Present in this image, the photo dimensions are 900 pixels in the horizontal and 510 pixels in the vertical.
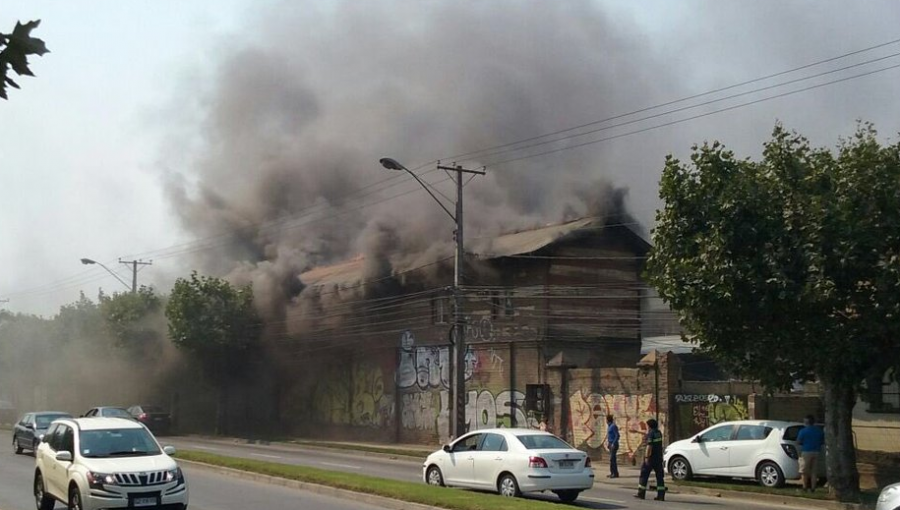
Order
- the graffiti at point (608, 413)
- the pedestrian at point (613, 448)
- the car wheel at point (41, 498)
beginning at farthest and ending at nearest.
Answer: the graffiti at point (608, 413) < the pedestrian at point (613, 448) < the car wheel at point (41, 498)

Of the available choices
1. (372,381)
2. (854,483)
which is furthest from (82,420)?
(372,381)

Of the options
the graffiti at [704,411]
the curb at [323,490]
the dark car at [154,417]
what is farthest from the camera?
the dark car at [154,417]

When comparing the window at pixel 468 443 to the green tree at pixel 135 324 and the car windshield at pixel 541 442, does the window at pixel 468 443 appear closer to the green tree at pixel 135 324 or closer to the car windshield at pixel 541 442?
the car windshield at pixel 541 442

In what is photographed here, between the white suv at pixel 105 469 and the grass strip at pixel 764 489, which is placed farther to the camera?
the grass strip at pixel 764 489

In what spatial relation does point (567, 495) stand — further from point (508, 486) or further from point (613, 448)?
point (613, 448)

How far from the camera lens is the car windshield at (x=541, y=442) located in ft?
53.4

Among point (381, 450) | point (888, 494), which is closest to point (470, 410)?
point (381, 450)

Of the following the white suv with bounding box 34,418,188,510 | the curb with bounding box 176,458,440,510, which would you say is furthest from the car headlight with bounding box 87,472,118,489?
the curb with bounding box 176,458,440,510

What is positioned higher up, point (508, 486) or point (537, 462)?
point (537, 462)

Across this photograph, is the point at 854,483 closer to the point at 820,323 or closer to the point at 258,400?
the point at 820,323

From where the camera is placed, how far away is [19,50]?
4.65 meters

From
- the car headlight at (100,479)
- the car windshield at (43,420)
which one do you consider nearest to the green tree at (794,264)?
the car headlight at (100,479)

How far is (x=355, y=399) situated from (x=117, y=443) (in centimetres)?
2924

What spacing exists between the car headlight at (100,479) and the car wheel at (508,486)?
21.3 ft
